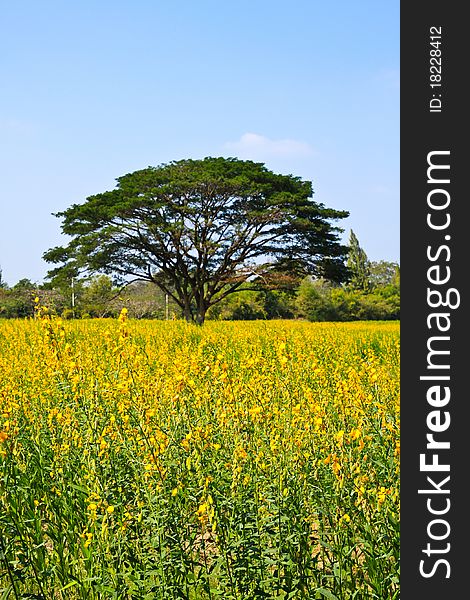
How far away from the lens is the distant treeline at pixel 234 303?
95.1 feet

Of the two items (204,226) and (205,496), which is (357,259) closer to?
(204,226)

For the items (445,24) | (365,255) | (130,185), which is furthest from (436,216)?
(365,255)

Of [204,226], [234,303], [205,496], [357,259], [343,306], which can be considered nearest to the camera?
[205,496]

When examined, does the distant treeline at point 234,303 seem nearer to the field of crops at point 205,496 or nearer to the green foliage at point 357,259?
the green foliage at point 357,259

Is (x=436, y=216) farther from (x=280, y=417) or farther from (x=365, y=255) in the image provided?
(x=365, y=255)

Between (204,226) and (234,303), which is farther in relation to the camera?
(234,303)

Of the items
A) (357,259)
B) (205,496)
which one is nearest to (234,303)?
(357,259)

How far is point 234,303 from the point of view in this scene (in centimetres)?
3869

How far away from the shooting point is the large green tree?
28.4 m

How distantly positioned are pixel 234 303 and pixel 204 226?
9.98 m

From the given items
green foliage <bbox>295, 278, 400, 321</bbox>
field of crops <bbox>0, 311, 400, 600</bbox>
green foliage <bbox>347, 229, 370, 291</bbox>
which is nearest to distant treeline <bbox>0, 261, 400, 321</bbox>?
green foliage <bbox>295, 278, 400, 321</bbox>

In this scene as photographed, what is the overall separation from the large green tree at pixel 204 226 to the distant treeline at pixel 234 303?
117cm

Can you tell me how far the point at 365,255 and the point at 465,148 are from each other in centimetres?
6614

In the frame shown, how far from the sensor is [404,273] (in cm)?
214
